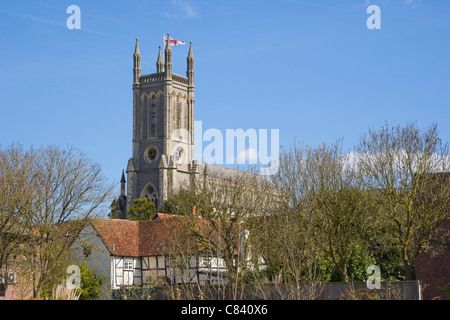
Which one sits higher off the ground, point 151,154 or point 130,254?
point 151,154

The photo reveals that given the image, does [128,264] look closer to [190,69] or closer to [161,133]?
[161,133]

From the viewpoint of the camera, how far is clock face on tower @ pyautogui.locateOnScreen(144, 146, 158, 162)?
110 meters

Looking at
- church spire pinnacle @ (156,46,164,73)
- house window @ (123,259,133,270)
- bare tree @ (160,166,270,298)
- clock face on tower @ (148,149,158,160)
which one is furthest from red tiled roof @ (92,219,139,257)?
church spire pinnacle @ (156,46,164,73)

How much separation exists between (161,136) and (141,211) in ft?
69.3

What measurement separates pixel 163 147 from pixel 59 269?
2841 inches

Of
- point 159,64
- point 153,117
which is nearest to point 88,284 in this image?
point 153,117

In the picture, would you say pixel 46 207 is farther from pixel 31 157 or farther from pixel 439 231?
pixel 439 231

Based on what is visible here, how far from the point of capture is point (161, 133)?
363 ft

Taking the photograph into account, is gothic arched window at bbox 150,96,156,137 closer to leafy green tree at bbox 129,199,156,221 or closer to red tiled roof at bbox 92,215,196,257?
leafy green tree at bbox 129,199,156,221

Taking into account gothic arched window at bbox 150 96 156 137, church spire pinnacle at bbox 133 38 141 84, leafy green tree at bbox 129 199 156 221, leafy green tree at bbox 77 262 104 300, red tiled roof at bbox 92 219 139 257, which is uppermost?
church spire pinnacle at bbox 133 38 141 84
